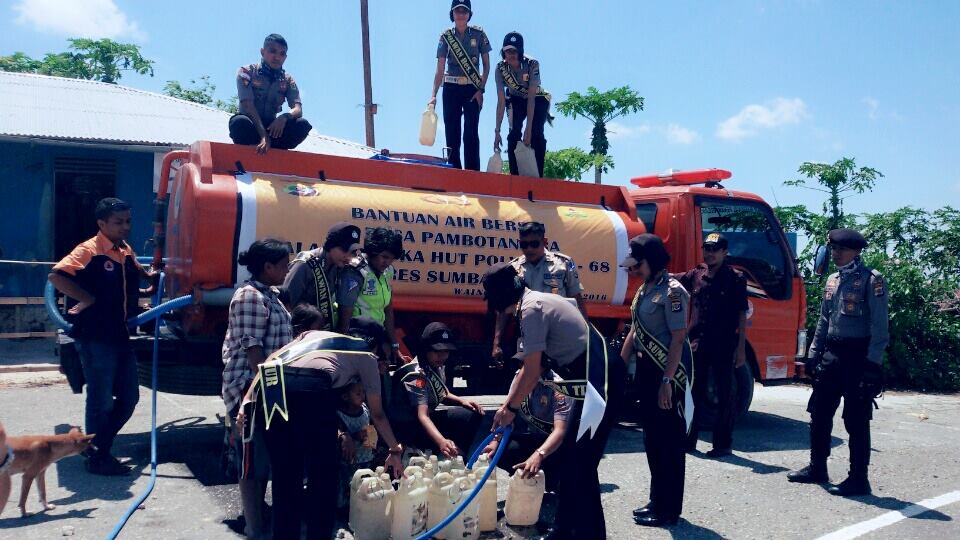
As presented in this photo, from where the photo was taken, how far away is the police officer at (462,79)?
786 cm

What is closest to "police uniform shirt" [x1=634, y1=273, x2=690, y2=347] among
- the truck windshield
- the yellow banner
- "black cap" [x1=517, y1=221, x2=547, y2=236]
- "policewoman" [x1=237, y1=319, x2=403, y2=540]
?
"black cap" [x1=517, y1=221, x2=547, y2=236]

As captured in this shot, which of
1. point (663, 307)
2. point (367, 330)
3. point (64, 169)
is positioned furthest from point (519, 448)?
point (64, 169)

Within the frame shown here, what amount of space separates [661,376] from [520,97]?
380 cm

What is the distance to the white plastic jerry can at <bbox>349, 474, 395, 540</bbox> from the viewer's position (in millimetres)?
4328

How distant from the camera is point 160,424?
7.29 m

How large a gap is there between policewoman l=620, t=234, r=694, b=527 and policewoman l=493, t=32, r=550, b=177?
9.38ft

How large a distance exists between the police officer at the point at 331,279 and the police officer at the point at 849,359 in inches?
134

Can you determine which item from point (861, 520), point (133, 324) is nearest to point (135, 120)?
point (133, 324)

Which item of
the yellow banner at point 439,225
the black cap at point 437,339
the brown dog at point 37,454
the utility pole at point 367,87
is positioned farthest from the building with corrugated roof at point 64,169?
the black cap at point 437,339

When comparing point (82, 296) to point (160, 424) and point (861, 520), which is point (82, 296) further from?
point (861, 520)

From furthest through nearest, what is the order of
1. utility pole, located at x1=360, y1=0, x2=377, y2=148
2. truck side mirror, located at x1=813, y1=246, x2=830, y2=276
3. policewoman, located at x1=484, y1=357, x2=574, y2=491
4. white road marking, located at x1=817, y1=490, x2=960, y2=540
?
1. utility pole, located at x1=360, y1=0, x2=377, y2=148
2. truck side mirror, located at x1=813, y1=246, x2=830, y2=276
3. white road marking, located at x1=817, y1=490, x2=960, y2=540
4. policewoman, located at x1=484, y1=357, x2=574, y2=491

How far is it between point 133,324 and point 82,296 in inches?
17.1

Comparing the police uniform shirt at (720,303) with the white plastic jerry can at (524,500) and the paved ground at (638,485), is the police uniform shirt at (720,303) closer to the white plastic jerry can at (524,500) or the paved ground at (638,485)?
the paved ground at (638,485)

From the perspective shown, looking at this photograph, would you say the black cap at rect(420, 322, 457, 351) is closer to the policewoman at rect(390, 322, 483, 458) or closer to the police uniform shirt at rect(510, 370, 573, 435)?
the policewoman at rect(390, 322, 483, 458)
